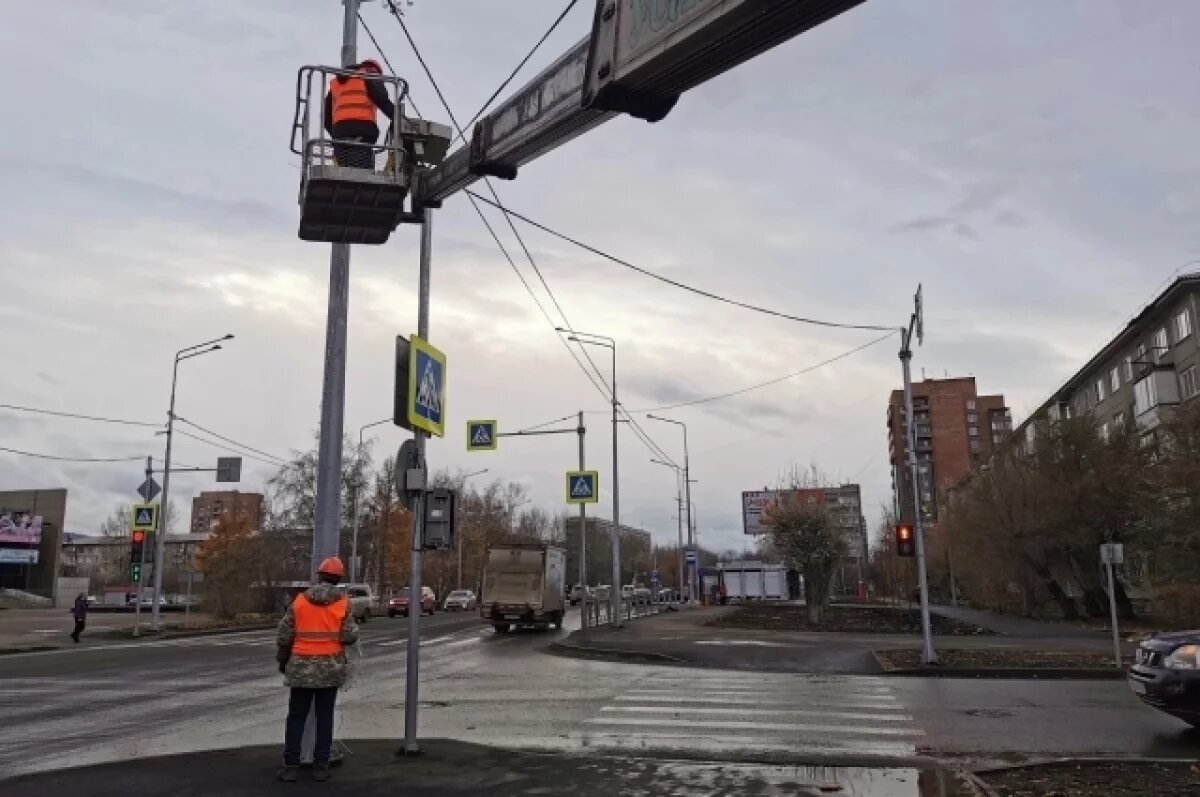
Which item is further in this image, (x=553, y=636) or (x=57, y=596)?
(x=57, y=596)

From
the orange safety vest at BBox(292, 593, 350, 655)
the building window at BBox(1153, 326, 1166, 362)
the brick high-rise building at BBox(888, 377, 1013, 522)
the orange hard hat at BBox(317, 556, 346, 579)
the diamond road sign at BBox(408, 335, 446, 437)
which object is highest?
the brick high-rise building at BBox(888, 377, 1013, 522)

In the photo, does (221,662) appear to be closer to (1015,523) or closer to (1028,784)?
(1028,784)

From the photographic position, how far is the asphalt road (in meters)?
9.99

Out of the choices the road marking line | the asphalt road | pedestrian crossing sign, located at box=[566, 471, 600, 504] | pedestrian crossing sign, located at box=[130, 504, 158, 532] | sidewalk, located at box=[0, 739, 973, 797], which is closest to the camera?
sidewalk, located at box=[0, 739, 973, 797]

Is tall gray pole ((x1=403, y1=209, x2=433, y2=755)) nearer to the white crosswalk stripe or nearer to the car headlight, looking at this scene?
the white crosswalk stripe

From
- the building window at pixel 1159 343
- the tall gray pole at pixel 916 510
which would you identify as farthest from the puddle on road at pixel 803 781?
the building window at pixel 1159 343

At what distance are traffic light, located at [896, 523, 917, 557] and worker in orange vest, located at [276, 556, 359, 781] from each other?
15646 millimetres

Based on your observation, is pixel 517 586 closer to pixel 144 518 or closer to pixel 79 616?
pixel 144 518

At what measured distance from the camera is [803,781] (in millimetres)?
8055

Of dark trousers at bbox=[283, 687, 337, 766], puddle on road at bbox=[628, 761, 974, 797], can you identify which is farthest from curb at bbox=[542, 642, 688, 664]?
dark trousers at bbox=[283, 687, 337, 766]

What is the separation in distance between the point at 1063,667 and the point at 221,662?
18.6 metres

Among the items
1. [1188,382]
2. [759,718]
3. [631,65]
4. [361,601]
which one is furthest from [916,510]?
[1188,382]

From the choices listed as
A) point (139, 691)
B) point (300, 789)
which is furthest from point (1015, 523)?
point (300, 789)

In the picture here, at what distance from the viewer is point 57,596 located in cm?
6819
